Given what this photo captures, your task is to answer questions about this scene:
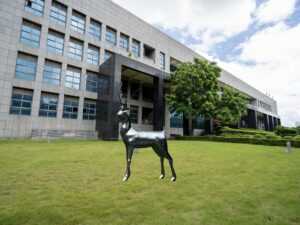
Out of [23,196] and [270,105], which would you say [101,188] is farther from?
[270,105]

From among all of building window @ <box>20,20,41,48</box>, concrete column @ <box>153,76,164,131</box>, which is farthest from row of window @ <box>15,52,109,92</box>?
concrete column @ <box>153,76,164,131</box>

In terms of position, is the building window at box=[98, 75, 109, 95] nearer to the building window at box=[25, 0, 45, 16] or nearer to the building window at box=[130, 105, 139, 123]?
the building window at box=[130, 105, 139, 123]

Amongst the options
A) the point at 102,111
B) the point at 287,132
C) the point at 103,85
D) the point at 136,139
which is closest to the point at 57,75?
the point at 103,85

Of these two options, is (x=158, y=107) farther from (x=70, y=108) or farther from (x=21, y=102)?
(x=21, y=102)

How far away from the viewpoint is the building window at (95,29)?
2723cm

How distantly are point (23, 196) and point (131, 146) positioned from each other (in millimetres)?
2915

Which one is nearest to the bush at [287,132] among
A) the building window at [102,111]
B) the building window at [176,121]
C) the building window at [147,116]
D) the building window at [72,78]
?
the building window at [176,121]

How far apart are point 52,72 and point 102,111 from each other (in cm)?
801

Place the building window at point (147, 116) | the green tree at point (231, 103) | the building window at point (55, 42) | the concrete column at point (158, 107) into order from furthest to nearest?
the building window at point (147, 116)
the green tree at point (231, 103)
the concrete column at point (158, 107)
the building window at point (55, 42)

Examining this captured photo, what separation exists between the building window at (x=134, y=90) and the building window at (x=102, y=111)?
23.7 feet

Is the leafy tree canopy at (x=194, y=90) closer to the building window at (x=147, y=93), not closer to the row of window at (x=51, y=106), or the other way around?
the building window at (x=147, y=93)

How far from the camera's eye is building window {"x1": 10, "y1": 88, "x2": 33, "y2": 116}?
20.2m

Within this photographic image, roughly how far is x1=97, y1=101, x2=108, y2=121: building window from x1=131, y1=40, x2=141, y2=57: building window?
11677 millimetres

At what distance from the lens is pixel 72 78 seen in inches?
977
